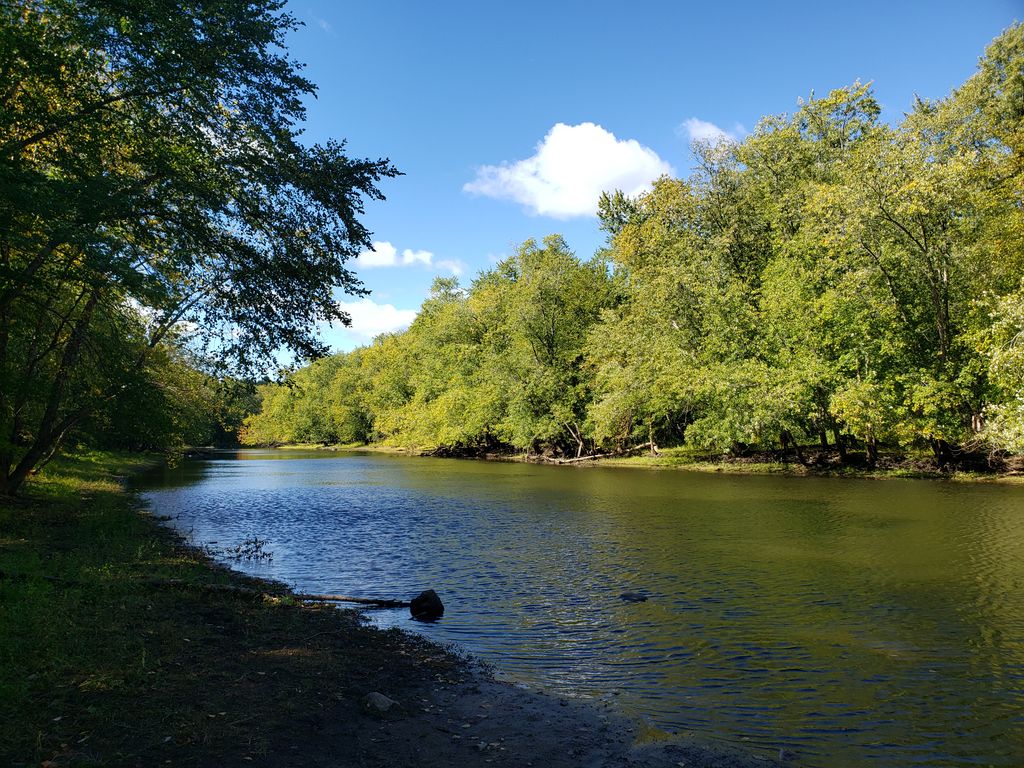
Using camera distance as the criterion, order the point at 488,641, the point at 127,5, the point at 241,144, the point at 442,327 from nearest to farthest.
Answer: the point at 488,641, the point at 127,5, the point at 241,144, the point at 442,327

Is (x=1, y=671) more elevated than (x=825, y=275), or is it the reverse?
(x=825, y=275)

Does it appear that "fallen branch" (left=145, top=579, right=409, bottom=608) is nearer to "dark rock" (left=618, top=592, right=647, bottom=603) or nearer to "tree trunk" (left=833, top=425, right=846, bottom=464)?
"dark rock" (left=618, top=592, right=647, bottom=603)

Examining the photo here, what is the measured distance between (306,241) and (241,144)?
8.13ft

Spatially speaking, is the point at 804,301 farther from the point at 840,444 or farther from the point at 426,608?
the point at 426,608

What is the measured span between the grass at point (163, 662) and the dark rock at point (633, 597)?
16.7 feet

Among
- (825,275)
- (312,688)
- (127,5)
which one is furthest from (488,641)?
(825,275)

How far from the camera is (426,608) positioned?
1191cm

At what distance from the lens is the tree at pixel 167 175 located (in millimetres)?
11586

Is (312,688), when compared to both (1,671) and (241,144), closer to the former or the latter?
(1,671)

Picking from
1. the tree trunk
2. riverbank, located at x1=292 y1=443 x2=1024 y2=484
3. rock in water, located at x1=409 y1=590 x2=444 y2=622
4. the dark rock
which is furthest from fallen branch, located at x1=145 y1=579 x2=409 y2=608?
the tree trunk

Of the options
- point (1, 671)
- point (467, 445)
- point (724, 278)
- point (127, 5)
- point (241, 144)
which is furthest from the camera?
point (467, 445)

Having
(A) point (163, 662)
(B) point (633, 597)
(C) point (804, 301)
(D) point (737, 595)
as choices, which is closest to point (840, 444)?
(C) point (804, 301)

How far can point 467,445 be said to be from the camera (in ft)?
247

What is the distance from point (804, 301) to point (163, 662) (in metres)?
41.1
